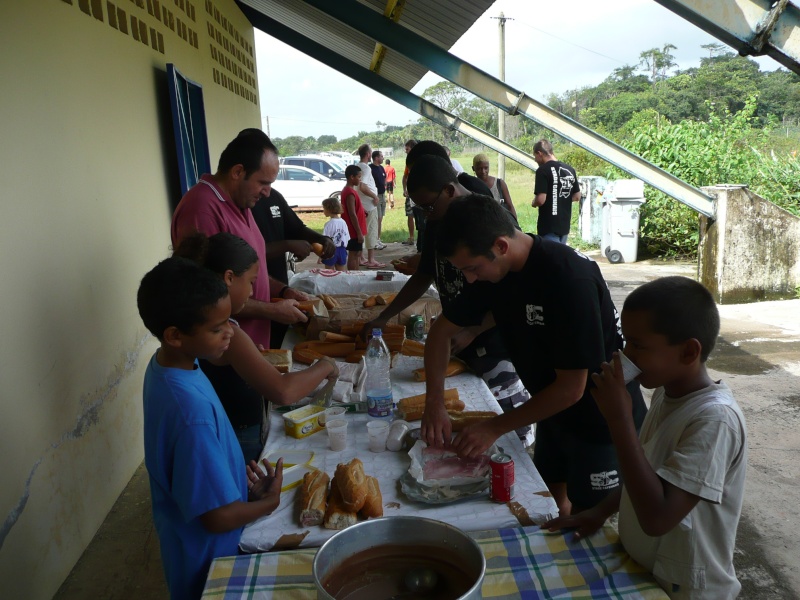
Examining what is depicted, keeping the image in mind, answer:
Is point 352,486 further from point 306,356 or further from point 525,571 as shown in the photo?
point 306,356

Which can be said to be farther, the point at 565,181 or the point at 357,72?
the point at 357,72

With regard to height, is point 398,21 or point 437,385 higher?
point 398,21

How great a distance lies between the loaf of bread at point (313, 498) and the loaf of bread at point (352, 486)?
2.1 inches

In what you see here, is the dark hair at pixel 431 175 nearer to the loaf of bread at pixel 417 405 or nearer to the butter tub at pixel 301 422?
the loaf of bread at pixel 417 405

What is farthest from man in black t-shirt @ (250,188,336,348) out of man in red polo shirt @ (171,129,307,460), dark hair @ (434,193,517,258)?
dark hair @ (434,193,517,258)

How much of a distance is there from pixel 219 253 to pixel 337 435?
794 millimetres

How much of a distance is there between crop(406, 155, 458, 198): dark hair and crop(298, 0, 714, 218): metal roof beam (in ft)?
15.7

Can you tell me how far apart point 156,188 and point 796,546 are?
4612 mm

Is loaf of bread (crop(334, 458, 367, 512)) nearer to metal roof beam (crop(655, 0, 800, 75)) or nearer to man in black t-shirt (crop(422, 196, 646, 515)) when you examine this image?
Result: man in black t-shirt (crop(422, 196, 646, 515))

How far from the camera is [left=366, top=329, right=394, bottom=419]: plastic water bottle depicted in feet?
8.08

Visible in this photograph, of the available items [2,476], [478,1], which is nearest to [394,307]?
[2,476]

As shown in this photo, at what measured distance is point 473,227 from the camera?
1965 mm

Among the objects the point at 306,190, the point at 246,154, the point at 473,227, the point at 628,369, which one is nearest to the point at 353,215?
the point at 246,154

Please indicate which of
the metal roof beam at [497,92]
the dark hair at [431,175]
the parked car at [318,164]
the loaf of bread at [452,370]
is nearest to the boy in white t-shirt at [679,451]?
the loaf of bread at [452,370]
